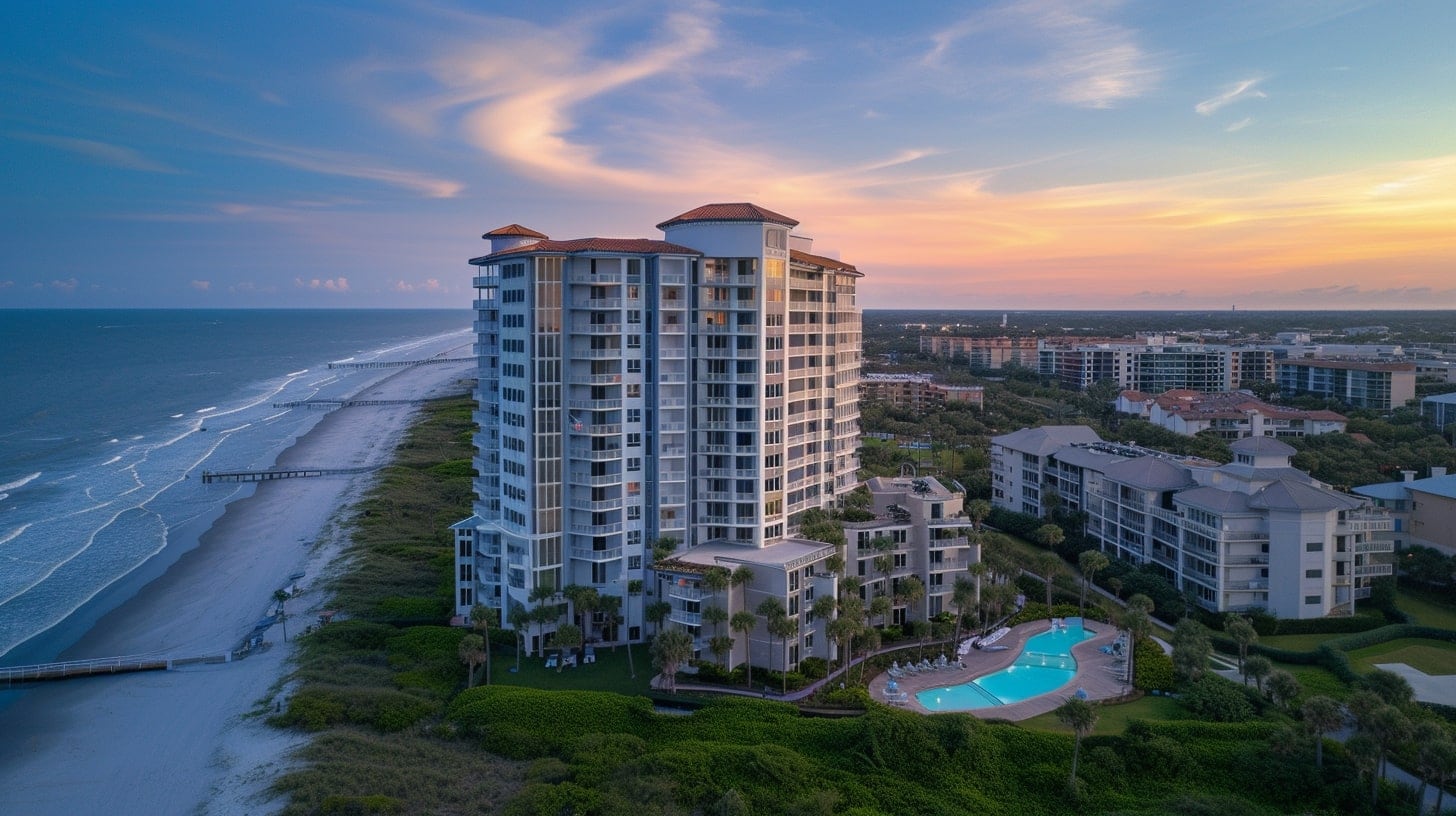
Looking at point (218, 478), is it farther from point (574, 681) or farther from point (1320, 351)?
point (1320, 351)

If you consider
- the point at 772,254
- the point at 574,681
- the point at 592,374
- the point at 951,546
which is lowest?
the point at 574,681

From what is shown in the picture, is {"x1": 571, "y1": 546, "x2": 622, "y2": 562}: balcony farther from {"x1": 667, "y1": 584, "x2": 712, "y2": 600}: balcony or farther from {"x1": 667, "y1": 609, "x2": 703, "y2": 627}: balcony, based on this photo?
{"x1": 667, "y1": 609, "x2": 703, "y2": 627}: balcony

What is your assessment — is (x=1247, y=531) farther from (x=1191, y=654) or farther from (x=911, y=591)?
(x=911, y=591)

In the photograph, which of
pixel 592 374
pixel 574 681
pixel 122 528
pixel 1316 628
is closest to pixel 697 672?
pixel 574 681

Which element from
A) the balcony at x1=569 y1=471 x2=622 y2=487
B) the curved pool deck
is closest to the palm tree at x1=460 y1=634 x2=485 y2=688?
the balcony at x1=569 y1=471 x2=622 y2=487

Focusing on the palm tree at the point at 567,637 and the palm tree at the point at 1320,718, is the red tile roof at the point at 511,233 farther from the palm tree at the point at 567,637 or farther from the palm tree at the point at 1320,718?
the palm tree at the point at 1320,718

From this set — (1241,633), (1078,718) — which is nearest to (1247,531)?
(1241,633)
